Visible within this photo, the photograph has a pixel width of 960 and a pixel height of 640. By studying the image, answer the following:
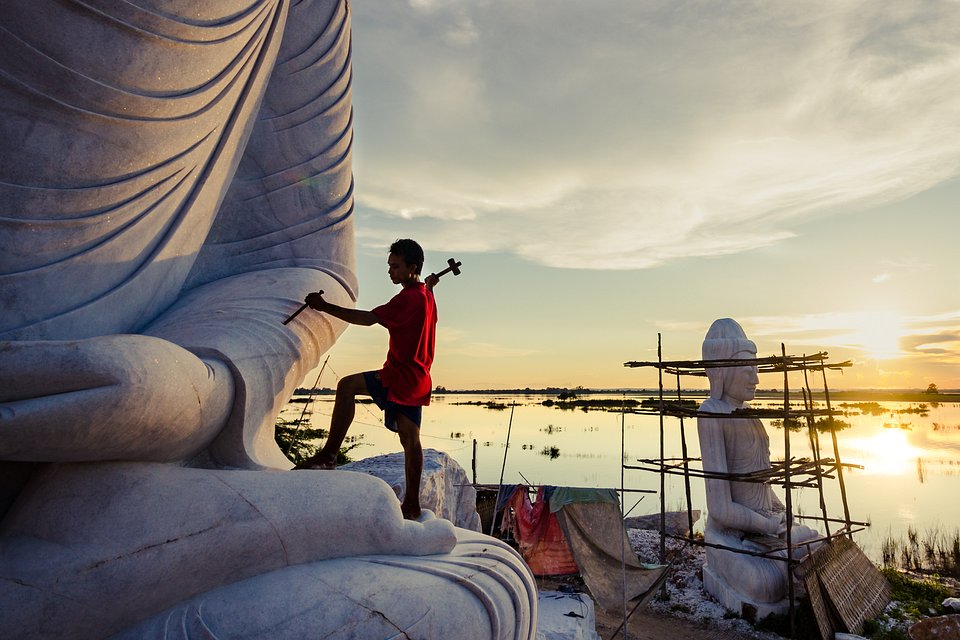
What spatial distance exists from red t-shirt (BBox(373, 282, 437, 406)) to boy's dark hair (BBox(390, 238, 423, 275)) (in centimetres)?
14

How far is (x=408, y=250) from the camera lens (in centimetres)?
353

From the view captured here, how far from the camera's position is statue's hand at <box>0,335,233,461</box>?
7.22 feet

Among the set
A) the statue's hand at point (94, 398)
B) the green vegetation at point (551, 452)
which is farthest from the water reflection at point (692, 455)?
the statue's hand at point (94, 398)

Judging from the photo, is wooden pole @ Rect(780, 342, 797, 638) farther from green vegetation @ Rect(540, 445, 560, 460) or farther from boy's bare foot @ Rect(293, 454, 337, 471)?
green vegetation @ Rect(540, 445, 560, 460)

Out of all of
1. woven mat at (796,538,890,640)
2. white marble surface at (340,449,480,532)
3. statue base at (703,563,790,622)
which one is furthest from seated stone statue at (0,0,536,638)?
statue base at (703,563,790,622)

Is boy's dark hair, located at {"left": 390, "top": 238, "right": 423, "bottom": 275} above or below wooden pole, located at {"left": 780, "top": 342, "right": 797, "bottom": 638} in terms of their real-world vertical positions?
above

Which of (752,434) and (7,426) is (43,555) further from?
(752,434)

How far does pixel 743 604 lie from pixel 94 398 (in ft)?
25.7

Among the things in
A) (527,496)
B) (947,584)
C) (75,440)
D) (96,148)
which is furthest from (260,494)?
(947,584)

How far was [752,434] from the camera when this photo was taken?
28.3ft

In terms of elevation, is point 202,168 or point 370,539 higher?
point 202,168

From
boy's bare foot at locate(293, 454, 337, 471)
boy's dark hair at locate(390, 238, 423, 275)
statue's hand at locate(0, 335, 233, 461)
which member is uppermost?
boy's dark hair at locate(390, 238, 423, 275)

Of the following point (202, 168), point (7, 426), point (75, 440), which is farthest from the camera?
point (202, 168)

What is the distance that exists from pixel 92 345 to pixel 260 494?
91cm
